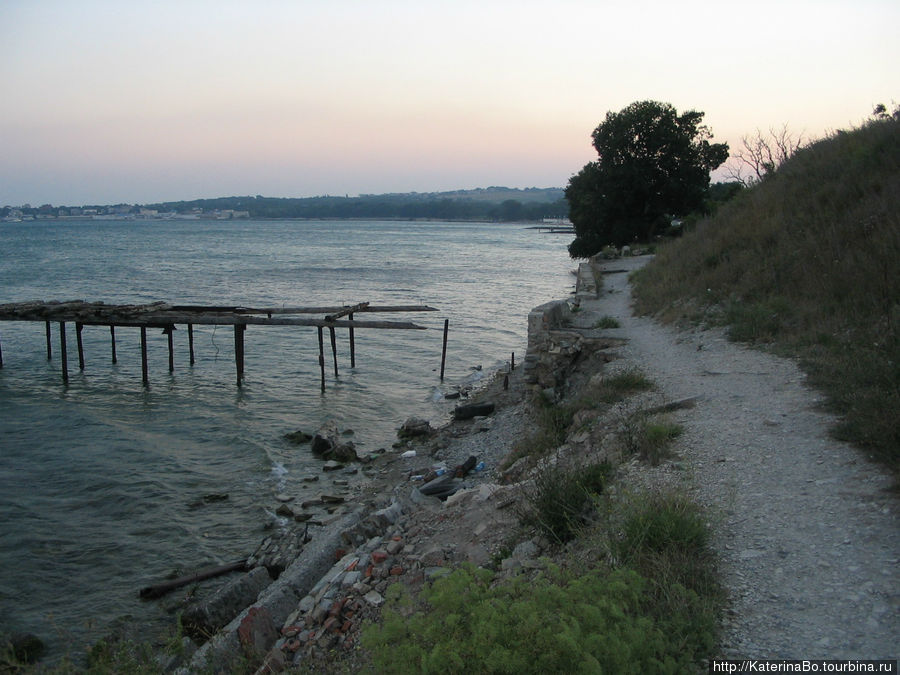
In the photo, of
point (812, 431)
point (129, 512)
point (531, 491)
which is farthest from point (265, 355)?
point (812, 431)

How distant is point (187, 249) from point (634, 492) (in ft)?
256

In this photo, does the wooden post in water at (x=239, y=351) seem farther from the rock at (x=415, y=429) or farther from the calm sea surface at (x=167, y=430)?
the rock at (x=415, y=429)

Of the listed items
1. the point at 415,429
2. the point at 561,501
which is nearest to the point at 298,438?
the point at 415,429

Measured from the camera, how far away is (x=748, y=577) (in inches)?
155

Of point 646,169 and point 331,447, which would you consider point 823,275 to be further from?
point 646,169

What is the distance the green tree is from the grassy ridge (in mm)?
18259

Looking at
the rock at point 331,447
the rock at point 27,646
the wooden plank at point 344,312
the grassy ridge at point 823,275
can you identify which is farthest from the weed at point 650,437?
the wooden plank at point 344,312

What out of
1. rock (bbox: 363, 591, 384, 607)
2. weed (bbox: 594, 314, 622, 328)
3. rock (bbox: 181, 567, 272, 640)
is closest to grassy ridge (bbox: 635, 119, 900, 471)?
weed (bbox: 594, 314, 622, 328)

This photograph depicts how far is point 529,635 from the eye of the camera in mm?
2914

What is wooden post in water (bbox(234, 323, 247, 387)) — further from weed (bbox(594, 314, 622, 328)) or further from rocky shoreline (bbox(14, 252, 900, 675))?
weed (bbox(594, 314, 622, 328))

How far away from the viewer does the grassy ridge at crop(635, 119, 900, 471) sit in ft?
21.6

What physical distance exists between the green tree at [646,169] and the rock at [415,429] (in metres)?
25.9

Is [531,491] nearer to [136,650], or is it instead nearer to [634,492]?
[634,492]

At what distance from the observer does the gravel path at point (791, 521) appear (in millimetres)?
3434
